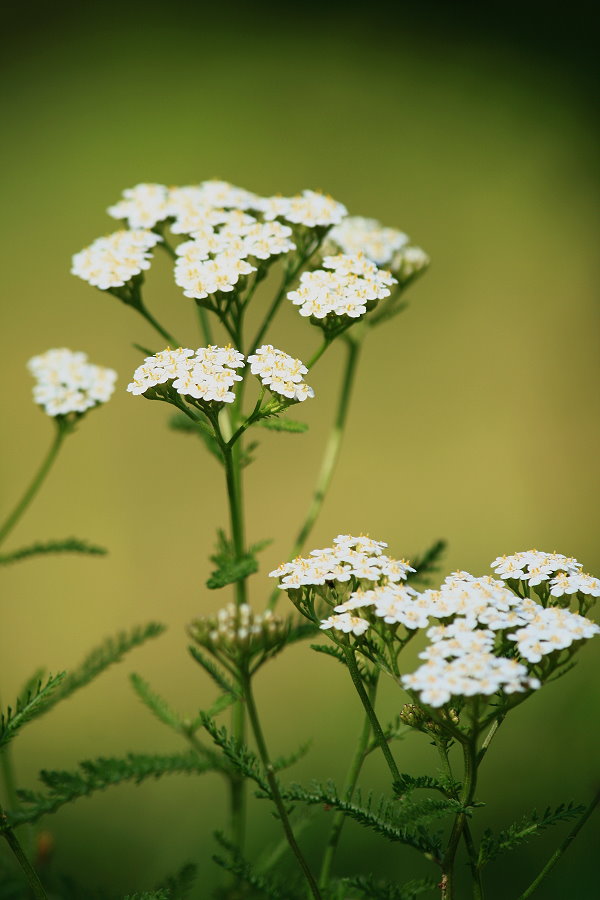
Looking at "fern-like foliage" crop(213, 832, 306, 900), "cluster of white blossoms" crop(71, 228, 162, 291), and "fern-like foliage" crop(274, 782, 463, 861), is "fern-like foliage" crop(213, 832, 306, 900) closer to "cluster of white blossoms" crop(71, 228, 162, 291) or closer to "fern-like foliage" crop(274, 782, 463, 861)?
"fern-like foliage" crop(274, 782, 463, 861)

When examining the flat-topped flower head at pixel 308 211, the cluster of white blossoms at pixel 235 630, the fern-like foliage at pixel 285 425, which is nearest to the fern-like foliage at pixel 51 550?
the fern-like foliage at pixel 285 425

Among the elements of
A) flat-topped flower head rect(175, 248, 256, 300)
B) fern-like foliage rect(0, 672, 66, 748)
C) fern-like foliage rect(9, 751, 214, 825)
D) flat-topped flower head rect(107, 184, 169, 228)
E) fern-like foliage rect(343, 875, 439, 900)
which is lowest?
fern-like foliage rect(343, 875, 439, 900)

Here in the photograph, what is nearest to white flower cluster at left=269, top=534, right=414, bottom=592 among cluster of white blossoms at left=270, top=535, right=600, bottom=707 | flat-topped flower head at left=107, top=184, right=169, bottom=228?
cluster of white blossoms at left=270, top=535, right=600, bottom=707

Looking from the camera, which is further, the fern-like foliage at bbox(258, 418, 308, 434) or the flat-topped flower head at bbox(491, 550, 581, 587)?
the fern-like foliage at bbox(258, 418, 308, 434)

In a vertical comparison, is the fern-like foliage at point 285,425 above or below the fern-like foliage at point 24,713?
above

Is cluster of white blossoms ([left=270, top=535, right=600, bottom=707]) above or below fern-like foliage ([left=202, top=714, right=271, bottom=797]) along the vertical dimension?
above

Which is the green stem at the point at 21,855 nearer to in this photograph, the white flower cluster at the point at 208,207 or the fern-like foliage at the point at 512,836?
the fern-like foliage at the point at 512,836

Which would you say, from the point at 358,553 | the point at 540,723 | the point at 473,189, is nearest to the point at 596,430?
the point at 473,189
